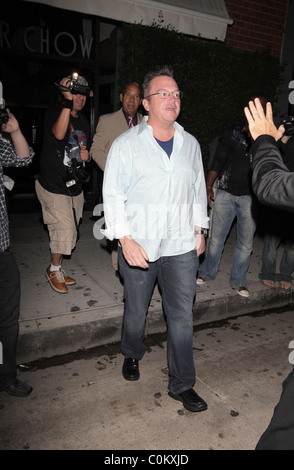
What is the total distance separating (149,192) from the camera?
8.76ft

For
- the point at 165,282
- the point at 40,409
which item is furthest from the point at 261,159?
the point at 40,409

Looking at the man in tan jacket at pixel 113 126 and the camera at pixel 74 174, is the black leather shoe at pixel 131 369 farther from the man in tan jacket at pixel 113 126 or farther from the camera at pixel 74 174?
the man in tan jacket at pixel 113 126

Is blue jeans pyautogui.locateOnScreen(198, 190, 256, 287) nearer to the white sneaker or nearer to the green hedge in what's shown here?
the white sneaker

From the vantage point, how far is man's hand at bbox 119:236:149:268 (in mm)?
2598

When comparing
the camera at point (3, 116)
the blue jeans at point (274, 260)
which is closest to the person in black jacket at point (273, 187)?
the camera at point (3, 116)

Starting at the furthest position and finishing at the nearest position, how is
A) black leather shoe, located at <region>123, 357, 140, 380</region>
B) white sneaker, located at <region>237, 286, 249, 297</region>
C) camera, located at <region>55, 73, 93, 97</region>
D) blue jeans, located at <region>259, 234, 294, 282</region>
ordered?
blue jeans, located at <region>259, 234, 294, 282</region>, white sneaker, located at <region>237, 286, 249, 297</region>, camera, located at <region>55, 73, 93, 97</region>, black leather shoe, located at <region>123, 357, 140, 380</region>

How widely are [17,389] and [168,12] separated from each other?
6026mm

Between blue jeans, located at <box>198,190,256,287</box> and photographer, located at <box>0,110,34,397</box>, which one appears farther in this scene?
blue jeans, located at <box>198,190,256,287</box>

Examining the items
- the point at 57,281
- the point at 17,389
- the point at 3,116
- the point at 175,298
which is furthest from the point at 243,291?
the point at 3,116

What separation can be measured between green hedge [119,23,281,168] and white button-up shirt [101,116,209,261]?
14.3ft

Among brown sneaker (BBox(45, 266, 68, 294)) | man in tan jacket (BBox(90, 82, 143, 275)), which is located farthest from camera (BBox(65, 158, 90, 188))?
brown sneaker (BBox(45, 266, 68, 294))

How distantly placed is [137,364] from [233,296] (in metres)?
1.85

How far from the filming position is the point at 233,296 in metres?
4.66

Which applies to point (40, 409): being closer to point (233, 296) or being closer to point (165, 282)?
point (165, 282)
